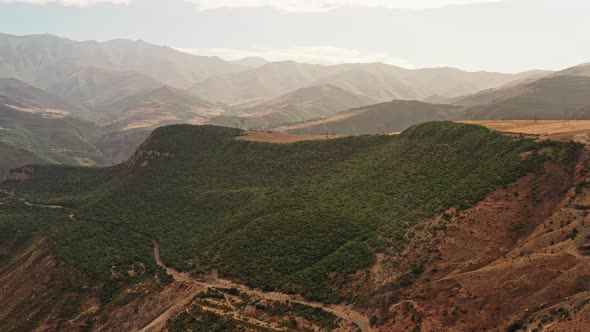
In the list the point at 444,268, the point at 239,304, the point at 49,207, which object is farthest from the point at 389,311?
the point at 49,207

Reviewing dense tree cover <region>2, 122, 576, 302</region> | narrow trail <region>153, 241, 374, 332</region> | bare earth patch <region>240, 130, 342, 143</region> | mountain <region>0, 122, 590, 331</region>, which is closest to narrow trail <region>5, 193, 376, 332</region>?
narrow trail <region>153, 241, 374, 332</region>

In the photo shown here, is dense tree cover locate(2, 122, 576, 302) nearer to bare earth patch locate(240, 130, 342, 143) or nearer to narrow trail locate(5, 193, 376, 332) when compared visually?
narrow trail locate(5, 193, 376, 332)

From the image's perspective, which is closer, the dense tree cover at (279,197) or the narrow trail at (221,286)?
the narrow trail at (221,286)

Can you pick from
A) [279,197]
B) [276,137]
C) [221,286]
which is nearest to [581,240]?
[221,286]

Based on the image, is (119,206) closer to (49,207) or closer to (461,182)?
(49,207)

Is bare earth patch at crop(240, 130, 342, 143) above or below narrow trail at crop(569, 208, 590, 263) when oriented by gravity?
above

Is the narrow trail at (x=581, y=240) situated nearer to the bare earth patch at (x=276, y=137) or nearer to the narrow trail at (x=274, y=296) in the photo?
the narrow trail at (x=274, y=296)

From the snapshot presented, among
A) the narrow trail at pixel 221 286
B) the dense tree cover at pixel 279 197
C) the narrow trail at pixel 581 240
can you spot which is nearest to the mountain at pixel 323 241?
the narrow trail at pixel 581 240
